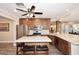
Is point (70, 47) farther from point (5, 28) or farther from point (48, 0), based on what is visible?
point (5, 28)

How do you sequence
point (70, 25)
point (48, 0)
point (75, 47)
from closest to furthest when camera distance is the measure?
point (48, 0)
point (75, 47)
point (70, 25)

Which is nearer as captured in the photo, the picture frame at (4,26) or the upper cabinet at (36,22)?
the upper cabinet at (36,22)

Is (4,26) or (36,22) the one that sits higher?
(36,22)

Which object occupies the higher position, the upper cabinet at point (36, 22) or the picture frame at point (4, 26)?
the upper cabinet at point (36, 22)

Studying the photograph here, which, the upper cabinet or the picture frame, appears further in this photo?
the picture frame

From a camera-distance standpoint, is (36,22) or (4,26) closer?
(36,22)

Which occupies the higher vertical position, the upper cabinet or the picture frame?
the upper cabinet

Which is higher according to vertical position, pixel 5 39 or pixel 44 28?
pixel 44 28

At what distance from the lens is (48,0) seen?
2.18 m

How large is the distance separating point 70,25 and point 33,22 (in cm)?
418

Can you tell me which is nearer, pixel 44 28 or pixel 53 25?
pixel 44 28
